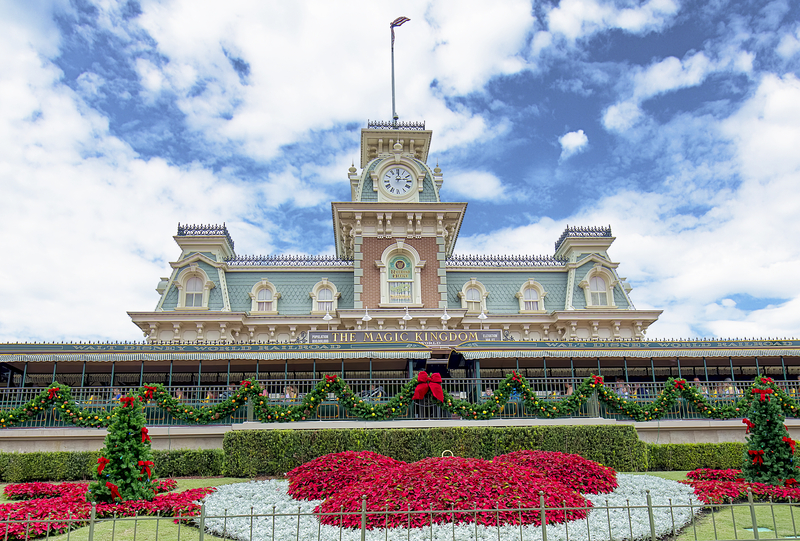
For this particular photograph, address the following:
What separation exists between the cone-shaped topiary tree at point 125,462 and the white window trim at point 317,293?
18.2m

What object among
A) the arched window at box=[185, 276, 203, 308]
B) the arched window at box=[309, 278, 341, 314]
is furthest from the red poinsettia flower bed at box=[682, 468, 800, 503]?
the arched window at box=[185, 276, 203, 308]

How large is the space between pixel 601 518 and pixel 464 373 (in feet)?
43.6

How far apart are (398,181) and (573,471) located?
21.5 m

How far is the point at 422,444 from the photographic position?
1678 cm

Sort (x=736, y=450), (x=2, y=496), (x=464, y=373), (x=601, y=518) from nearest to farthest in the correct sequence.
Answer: (x=601, y=518), (x=2, y=496), (x=736, y=450), (x=464, y=373)

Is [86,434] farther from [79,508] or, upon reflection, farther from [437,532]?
[437,532]

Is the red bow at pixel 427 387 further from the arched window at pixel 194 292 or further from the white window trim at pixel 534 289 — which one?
the arched window at pixel 194 292

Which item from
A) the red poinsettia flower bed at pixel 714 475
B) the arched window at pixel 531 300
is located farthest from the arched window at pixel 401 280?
the red poinsettia flower bed at pixel 714 475

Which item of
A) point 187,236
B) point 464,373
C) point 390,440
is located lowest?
point 390,440

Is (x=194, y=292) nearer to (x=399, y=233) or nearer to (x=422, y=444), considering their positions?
(x=399, y=233)

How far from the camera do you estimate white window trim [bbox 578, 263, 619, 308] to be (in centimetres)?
3203

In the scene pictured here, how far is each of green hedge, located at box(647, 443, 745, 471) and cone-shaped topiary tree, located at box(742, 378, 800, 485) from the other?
4.27 metres

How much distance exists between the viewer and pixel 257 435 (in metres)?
16.6

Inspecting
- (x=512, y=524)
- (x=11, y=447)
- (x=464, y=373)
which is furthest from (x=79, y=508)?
(x=464, y=373)
